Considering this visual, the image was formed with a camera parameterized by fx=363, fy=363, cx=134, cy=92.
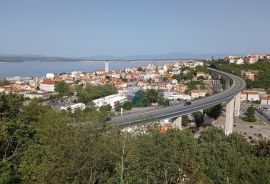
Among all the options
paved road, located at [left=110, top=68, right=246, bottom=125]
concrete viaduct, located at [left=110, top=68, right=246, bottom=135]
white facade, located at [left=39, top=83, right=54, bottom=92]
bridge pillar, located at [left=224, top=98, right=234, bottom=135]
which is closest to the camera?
paved road, located at [left=110, top=68, right=246, bottom=125]

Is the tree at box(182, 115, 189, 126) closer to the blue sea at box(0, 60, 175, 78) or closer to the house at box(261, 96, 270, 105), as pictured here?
the house at box(261, 96, 270, 105)

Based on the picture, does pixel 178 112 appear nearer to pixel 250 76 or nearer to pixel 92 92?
pixel 92 92

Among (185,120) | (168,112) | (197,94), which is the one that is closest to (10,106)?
(168,112)

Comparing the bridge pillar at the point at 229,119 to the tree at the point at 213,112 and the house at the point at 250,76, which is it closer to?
the tree at the point at 213,112

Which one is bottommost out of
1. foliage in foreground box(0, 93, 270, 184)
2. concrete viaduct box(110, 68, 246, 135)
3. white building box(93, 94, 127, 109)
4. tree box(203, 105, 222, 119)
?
tree box(203, 105, 222, 119)

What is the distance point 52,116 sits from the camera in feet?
28.7

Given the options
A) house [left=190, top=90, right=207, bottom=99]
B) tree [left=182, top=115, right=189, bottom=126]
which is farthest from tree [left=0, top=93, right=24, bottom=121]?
house [left=190, top=90, right=207, bottom=99]

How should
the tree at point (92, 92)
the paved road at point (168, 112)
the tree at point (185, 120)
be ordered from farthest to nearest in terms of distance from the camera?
the tree at point (92, 92) < the tree at point (185, 120) < the paved road at point (168, 112)

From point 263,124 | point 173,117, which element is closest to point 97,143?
point 173,117

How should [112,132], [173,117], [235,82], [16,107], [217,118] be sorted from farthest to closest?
[235,82], [217,118], [173,117], [16,107], [112,132]

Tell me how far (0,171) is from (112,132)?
8.55ft

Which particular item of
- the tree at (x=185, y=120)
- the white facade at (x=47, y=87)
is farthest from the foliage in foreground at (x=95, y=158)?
the white facade at (x=47, y=87)

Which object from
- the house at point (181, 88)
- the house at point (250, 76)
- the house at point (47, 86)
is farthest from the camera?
the house at point (250, 76)

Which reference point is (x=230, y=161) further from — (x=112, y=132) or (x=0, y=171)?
(x=0, y=171)
